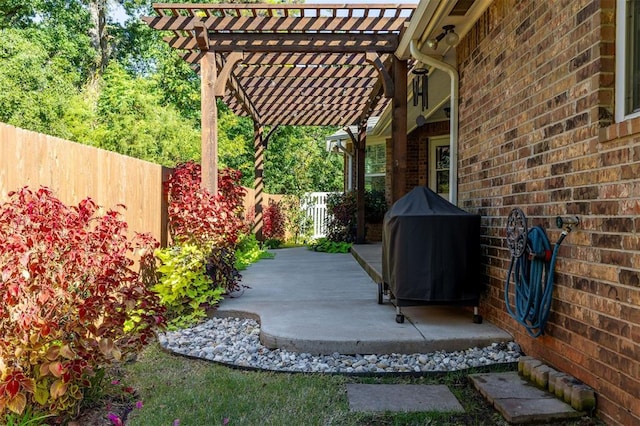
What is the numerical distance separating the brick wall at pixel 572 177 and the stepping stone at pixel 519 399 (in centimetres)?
20

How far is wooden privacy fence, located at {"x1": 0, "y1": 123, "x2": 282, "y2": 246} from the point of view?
10.1 feet

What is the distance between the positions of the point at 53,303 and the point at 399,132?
14.2 feet

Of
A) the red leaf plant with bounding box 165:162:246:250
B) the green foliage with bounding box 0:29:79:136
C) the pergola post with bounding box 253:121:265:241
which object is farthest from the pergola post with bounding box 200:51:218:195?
the green foliage with bounding box 0:29:79:136

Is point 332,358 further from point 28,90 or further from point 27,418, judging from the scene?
point 28,90

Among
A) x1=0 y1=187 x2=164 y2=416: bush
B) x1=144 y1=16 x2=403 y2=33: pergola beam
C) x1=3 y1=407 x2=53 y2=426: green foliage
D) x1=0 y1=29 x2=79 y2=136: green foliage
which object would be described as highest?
x1=0 y1=29 x2=79 y2=136: green foliage

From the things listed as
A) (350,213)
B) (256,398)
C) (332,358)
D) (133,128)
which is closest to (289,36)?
(332,358)

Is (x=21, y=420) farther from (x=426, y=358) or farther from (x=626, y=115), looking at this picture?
(x=626, y=115)

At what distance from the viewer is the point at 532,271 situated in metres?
3.25

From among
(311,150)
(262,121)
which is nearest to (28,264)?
(262,121)

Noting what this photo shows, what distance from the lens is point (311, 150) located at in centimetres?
2203

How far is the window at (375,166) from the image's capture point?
41.8 feet

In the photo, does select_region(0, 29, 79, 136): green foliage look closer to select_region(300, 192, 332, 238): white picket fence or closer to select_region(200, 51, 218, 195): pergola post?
select_region(300, 192, 332, 238): white picket fence

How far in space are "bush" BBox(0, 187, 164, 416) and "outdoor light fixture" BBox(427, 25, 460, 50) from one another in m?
3.60

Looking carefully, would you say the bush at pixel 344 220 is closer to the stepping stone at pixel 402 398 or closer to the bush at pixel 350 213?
the bush at pixel 350 213
